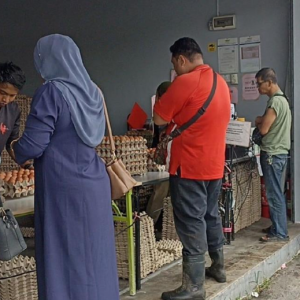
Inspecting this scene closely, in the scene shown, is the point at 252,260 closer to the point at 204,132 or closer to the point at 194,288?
the point at 194,288

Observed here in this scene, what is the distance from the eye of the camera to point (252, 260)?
441cm

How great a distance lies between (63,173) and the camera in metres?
2.45

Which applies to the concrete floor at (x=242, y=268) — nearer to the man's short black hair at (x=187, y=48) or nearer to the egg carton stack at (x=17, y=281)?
the egg carton stack at (x=17, y=281)

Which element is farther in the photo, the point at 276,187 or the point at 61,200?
the point at 276,187

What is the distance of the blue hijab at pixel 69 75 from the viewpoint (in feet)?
8.06

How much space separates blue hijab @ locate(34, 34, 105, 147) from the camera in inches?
96.7

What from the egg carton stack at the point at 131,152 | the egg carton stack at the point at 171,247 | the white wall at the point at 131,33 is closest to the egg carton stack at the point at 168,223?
the egg carton stack at the point at 171,247

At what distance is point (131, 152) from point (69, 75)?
1.45m

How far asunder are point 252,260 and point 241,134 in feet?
3.55

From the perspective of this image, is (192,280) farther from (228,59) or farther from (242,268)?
(228,59)

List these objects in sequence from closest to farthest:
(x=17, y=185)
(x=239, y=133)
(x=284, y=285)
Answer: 1. (x=17, y=185)
2. (x=284, y=285)
3. (x=239, y=133)

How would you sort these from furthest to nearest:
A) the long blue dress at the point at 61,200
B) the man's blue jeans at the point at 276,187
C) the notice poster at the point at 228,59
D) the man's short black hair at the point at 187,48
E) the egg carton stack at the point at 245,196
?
1. the notice poster at the point at 228,59
2. the egg carton stack at the point at 245,196
3. the man's blue jeans at the point at 276,187
4. the man's short black hair at the point at 187,48
5. the long blue dress at the point at 61,200

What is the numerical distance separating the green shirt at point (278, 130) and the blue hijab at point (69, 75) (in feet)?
8.65

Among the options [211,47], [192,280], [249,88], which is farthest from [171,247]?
[211,47]
